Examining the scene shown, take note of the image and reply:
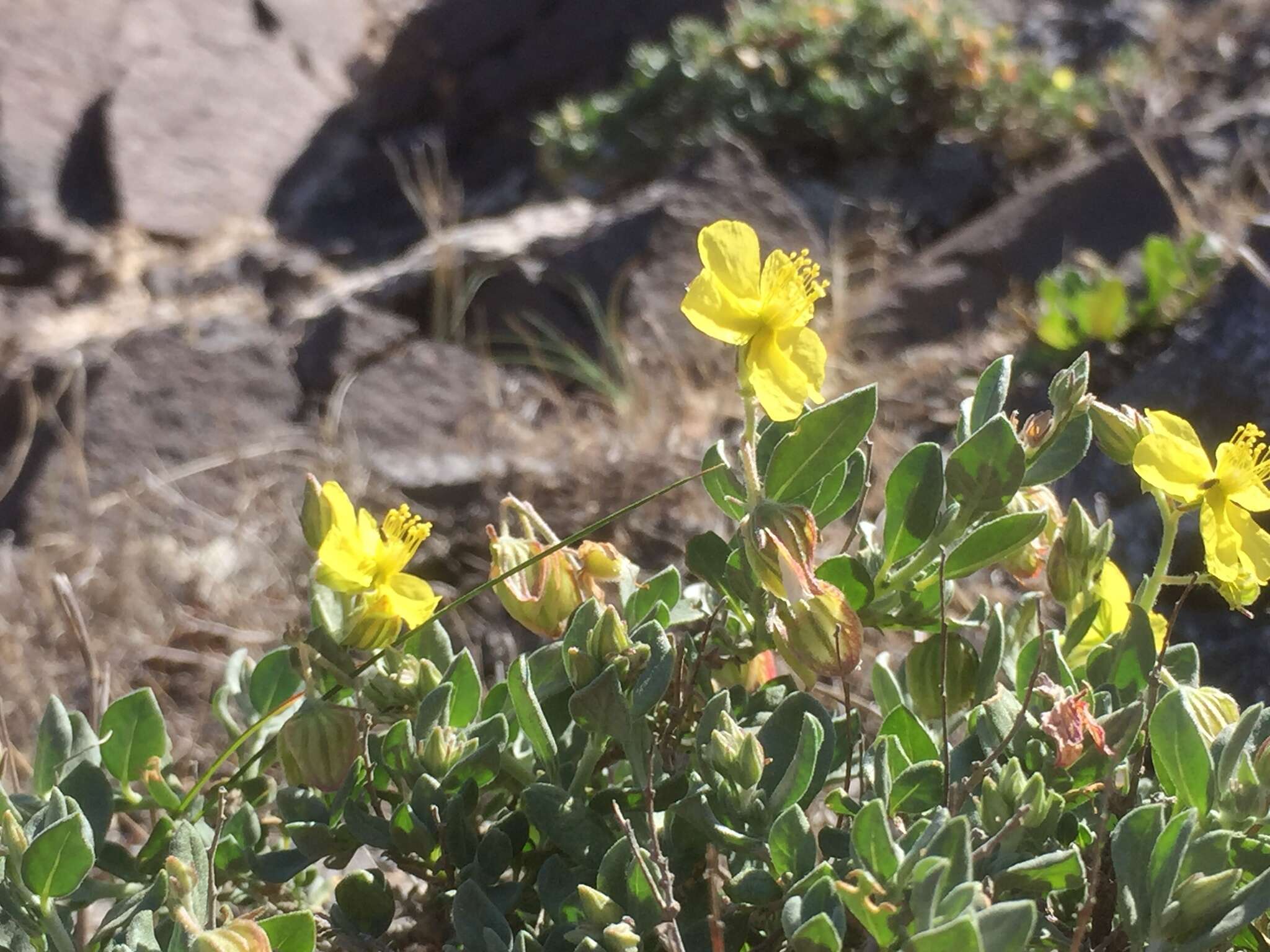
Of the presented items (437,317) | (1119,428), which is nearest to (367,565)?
(1119,428)

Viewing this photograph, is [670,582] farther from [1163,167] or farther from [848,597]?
[1163,167]

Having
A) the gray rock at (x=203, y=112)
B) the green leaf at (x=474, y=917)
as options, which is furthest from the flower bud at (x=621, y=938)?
the gray rock at (x=203, y=112)

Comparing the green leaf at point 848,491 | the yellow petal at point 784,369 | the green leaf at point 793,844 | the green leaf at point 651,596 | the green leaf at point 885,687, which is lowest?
the green leaf at point 885,687

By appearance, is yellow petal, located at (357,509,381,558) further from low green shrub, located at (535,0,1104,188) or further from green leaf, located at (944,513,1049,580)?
low green shrub, located at (535,0,1104,188)

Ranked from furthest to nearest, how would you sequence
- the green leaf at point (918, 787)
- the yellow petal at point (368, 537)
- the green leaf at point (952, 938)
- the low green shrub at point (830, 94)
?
the low green shrub at point (830, 94) < the yellow petal at point (368, 537) < the green leaf at point (918, 787) < the green leaf at point (952, 938)

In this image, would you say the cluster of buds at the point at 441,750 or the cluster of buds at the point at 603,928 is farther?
the cluster of buds at the point at 441,750

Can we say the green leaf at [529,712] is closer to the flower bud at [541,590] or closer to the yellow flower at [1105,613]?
the flower bud at [541,590]

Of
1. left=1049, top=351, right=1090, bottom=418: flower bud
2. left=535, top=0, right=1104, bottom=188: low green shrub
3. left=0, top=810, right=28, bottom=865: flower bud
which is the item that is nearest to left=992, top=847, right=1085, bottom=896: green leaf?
left=1049, top=351, right=1090, bottom=418: flower bud

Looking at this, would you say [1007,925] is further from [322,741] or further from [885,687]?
[322,741]
